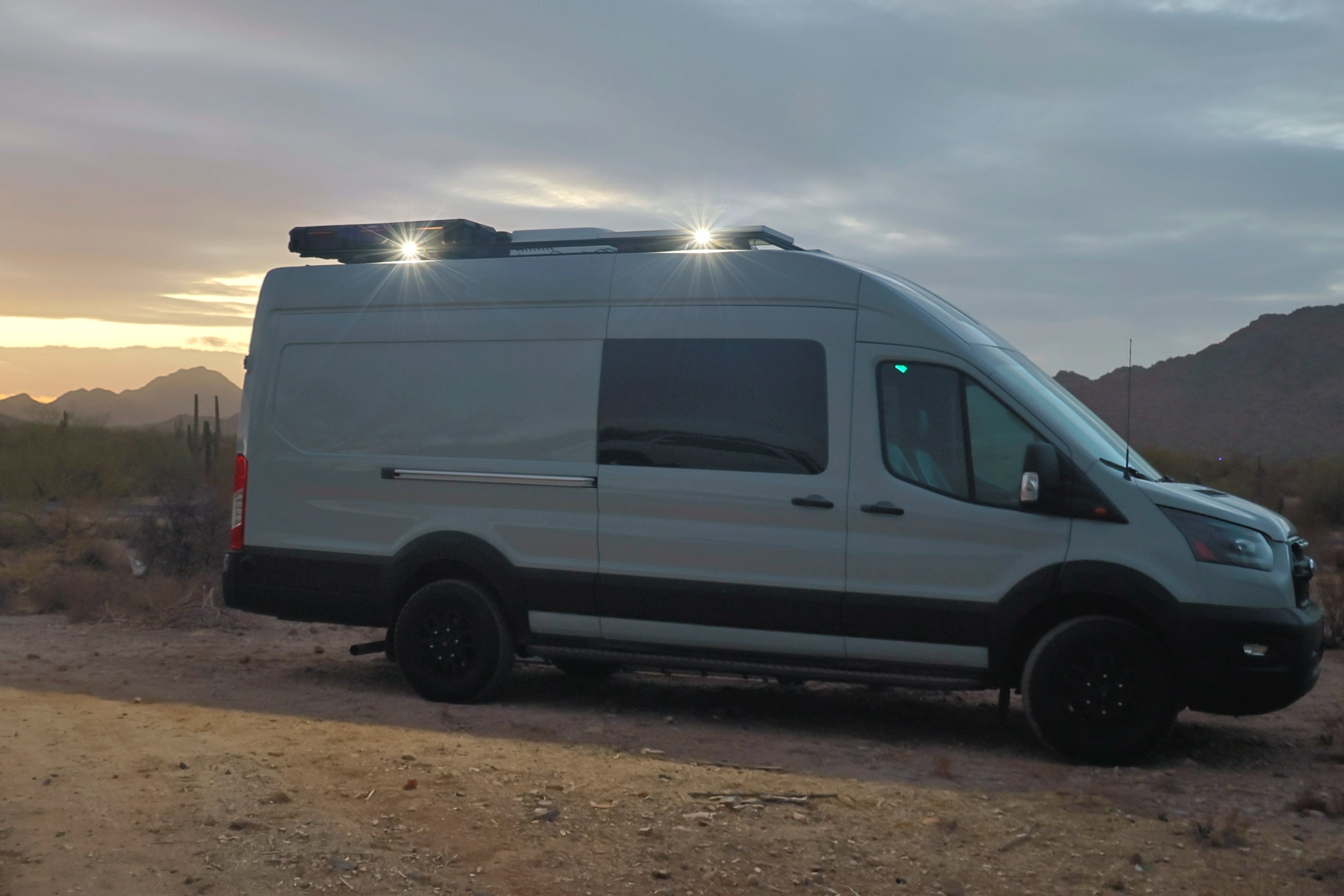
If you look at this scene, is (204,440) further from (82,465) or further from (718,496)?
(718,496)

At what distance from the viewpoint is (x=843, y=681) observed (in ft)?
23.4

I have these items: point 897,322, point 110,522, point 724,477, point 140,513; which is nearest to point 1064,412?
point 897,322

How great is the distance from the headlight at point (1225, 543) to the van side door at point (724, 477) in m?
1.77

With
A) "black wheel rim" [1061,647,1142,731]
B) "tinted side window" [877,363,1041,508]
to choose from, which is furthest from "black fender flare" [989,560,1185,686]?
"tinted side window" [877,363,1041,508]

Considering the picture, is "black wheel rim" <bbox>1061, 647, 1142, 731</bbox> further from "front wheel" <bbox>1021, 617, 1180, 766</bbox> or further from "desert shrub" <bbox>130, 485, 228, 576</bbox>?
"desert shrub" <bbox>130, 485, 228, 576</bbox>

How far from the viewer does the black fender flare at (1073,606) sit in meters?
6.54

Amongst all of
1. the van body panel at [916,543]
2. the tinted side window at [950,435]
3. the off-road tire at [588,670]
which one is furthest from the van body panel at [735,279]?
the off-road tire at [588,670]

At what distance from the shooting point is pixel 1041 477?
261 inches

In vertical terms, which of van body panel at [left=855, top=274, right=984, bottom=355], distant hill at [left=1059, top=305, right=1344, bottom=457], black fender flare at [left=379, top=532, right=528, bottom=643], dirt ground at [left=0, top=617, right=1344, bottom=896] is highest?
distant hill at [left=1059, top=305, right=1344, bottom=457]

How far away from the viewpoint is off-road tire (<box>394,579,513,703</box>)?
803cm

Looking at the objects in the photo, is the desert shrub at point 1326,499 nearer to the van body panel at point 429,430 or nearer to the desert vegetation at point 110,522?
the desert vegetation at point 110,522

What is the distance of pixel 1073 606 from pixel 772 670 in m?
1.65

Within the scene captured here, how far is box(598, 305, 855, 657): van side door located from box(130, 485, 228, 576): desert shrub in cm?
898

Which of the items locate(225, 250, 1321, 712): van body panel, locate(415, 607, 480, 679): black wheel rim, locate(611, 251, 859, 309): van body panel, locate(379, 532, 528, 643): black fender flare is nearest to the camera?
locate(225, 250, 1321, 712): van body panel
